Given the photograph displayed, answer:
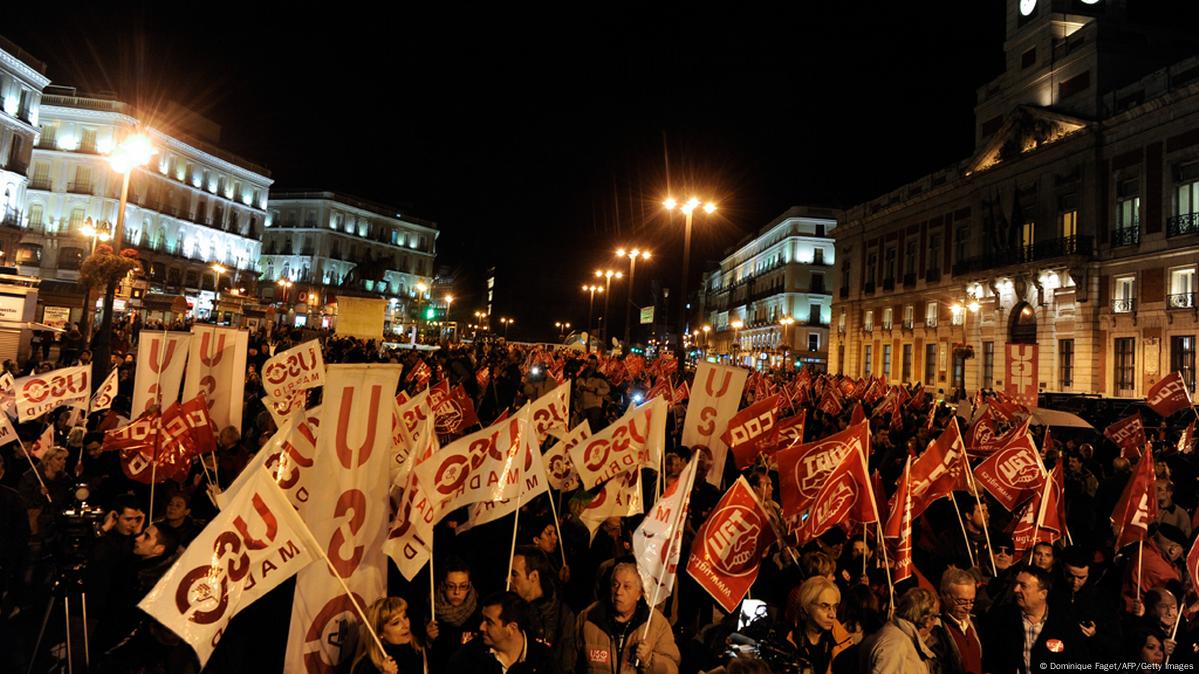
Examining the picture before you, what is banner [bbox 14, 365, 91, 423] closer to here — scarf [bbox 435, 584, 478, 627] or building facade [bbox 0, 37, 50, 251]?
scarf [bbox 435, 584, 478, 627]

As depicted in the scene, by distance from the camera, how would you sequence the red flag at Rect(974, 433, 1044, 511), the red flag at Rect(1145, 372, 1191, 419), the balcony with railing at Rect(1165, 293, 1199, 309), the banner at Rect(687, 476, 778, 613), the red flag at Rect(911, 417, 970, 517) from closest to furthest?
the banner at Rect(687, 476, 778, 613) → the red flag at Rect(911, 417, 970, 517) → the red flag at Rect(974, 433, 1044, 511) → the red flag at Rect(1145, 372, 1191, 419) → the balcony with railing at Rect(1165, 293, 1199, 309)

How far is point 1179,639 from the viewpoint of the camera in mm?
4793

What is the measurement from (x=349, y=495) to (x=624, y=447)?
9.50ft

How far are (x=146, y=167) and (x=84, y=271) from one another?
Result: 142 feet

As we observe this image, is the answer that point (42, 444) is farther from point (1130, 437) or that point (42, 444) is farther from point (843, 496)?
point (1130, 437)

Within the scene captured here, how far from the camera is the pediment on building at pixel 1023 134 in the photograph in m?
32.2

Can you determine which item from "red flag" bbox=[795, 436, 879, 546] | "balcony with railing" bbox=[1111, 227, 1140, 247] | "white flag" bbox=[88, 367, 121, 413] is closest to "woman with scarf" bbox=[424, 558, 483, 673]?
"red flag" bbox=[795, 436, 879, 546]

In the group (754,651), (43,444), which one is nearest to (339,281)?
(43,444)

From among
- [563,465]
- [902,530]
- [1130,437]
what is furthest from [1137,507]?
[1130,437]

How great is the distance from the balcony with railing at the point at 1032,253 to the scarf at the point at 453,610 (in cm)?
3345

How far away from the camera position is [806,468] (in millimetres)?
6406

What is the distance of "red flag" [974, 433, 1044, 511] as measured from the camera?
703 cm

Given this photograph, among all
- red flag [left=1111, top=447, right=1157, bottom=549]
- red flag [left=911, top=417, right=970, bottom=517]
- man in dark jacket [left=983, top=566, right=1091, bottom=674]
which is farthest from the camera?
red flag [left=911, top=417, right=970, bottom=517]

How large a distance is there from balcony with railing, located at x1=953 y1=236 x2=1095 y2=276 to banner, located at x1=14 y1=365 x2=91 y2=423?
1350 inches
